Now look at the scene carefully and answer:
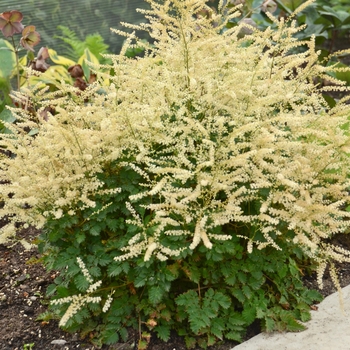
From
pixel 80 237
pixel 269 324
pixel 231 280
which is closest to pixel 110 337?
pixel 80 237

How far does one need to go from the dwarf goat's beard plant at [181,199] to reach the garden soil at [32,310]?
65 millimetres

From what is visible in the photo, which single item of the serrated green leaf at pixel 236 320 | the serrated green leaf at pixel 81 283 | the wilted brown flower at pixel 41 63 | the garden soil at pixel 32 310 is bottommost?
the garden soil at pixel 32 310

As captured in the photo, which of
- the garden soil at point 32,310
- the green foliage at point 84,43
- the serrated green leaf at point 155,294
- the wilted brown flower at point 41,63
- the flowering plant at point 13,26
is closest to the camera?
the serrated green leaf at point 155,294

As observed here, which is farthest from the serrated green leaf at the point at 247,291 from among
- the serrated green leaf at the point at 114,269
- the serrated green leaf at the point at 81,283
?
the serrated green leaf at the point at 81,283

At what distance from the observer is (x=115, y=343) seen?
2.09 metres

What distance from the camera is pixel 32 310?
7.68 feet

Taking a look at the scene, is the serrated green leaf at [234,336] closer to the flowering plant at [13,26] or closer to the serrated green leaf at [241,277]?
the serrated green leaf at [241,277]

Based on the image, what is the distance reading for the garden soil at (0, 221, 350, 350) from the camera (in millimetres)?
2123

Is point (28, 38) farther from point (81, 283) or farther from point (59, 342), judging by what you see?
point (59, 342)

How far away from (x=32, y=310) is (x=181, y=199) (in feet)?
3.15

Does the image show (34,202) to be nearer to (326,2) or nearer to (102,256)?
(102,256)

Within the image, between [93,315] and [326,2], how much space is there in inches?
189

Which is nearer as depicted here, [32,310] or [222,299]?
[222,299]

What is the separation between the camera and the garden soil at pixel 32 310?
6.97 ft
